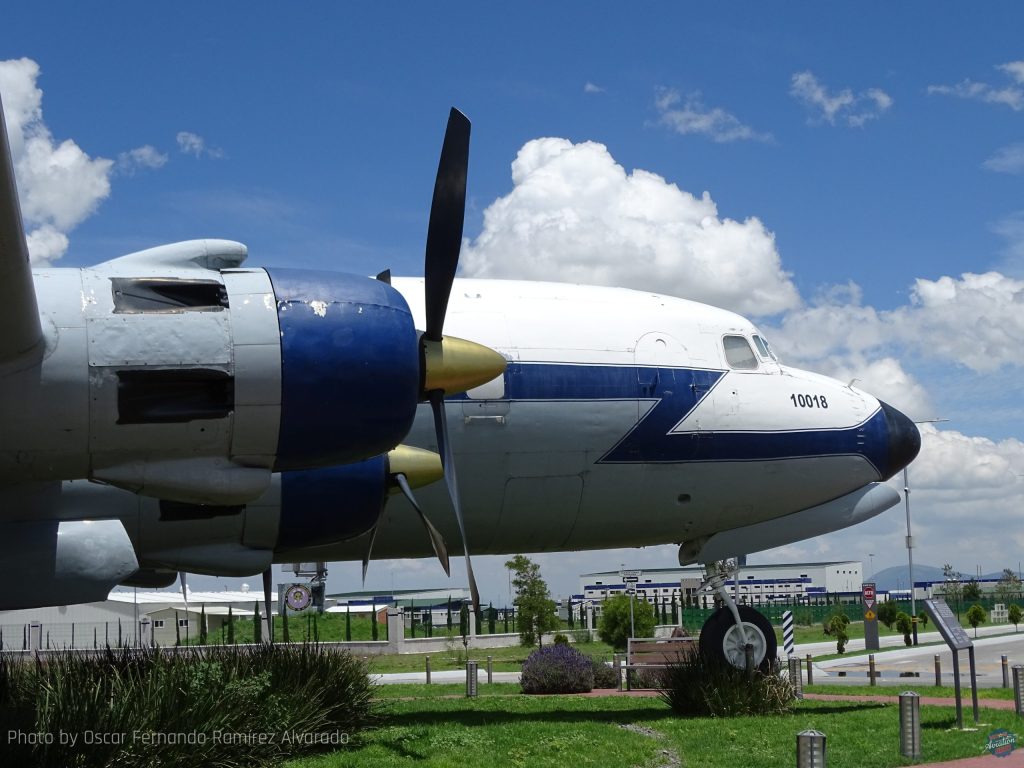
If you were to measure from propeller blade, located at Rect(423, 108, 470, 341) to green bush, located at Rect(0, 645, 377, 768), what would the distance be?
4622mm

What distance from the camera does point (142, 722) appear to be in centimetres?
1049

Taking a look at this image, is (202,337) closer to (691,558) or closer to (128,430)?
(128,430)

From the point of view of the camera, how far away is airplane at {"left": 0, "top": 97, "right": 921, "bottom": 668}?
8.09m

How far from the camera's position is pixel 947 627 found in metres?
14.8

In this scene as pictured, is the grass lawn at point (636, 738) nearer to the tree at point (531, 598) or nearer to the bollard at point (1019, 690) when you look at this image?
the bollard at point (1019, 690)

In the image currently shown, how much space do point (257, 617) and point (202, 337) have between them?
96.8ft

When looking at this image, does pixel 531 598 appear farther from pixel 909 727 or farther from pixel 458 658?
pixel 909 727

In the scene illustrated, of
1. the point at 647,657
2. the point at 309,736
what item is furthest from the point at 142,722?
the point at 647,657

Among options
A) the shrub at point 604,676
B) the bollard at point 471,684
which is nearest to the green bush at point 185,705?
the bollard at point 471,684

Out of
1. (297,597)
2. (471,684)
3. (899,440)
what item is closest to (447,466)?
(899,440)

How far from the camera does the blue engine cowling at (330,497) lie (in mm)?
13367

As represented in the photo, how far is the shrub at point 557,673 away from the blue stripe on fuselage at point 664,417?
9352 millimetres

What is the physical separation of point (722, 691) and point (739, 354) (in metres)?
4.91

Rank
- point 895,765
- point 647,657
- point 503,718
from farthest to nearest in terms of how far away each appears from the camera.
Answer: point 647,657
point 503,718
point 895,765
